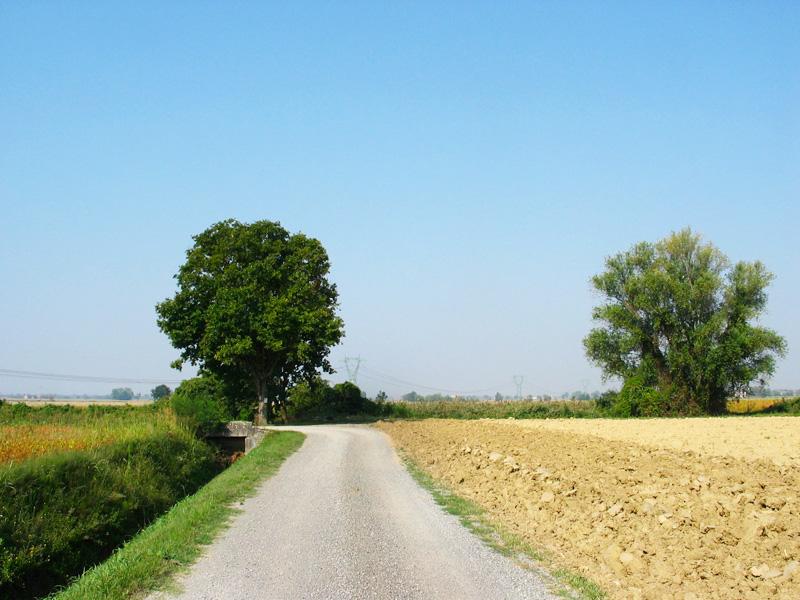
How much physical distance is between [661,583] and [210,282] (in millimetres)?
42584

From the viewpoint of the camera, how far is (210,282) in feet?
158

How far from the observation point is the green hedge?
513 inches

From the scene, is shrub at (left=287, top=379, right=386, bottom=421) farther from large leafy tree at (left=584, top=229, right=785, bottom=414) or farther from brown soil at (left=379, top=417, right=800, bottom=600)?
brown soil at (left=379, top=417, right=800, bottom=600)

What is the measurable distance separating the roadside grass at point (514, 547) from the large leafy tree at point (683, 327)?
49766 millimetres

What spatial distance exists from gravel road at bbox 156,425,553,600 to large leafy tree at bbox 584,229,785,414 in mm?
50725

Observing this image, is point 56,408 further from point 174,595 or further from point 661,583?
point 661,583

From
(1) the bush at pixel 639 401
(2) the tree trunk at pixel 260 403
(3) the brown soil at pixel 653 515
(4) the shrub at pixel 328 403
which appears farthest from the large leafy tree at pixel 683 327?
(3) the brown soil at pixel 653 515

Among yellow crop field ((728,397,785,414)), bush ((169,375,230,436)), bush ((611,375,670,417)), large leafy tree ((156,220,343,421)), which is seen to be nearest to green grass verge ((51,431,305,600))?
bush ((169,375,230,436))

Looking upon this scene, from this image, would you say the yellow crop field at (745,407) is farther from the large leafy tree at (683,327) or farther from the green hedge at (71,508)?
the green hedge at (71,508)

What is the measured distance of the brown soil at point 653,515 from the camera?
8664mm

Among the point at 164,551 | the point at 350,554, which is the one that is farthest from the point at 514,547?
the point at 164,551

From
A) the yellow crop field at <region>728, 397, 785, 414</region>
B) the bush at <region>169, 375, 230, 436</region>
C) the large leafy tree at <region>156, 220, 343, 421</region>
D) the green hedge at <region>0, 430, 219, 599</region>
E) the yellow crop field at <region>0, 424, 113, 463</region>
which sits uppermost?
the large leafy tree at <region>156, 220, 343, 421</region>

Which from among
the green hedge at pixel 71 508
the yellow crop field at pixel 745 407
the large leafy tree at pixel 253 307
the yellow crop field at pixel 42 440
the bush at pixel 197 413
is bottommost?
the green hedge at pixel 71 508

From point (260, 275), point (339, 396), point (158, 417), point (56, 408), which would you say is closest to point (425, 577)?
point (158, 417)
